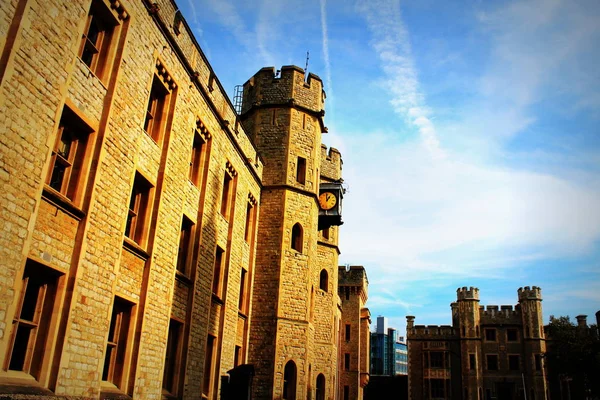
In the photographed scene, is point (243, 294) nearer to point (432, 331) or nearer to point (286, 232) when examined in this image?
point (286, 232)

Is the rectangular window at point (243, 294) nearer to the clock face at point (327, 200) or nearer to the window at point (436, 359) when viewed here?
the clock face at point (327, 200)

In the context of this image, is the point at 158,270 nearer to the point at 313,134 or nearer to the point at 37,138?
the point at 37,138

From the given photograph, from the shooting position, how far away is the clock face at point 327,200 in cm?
2517

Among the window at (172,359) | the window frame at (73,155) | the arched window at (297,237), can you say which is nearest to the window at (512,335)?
the arched window at (297,237)

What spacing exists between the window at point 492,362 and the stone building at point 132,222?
35451 millimetres

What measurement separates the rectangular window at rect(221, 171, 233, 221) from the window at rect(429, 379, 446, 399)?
131ft

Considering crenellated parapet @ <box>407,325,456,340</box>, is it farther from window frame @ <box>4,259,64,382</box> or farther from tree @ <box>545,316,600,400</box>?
window frame @ <box>4,259,64,382</box>

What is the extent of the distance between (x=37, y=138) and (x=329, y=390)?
2005 cm

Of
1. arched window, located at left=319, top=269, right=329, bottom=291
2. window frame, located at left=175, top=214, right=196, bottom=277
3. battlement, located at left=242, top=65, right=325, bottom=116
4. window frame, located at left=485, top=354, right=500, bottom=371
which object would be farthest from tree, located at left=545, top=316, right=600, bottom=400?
window frame, located at left=175, top=214, right=196, bottom=277

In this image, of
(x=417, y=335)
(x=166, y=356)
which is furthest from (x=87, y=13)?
(x=417, y=335)

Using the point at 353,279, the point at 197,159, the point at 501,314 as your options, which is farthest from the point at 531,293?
the point at 197,159

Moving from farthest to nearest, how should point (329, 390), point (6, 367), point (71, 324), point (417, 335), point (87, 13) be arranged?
point (417, 335) → point (329, 390) → point (87, 13) → point (71, 324) → point (6, 367)

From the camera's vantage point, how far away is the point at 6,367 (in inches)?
306

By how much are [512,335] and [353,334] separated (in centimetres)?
1831
